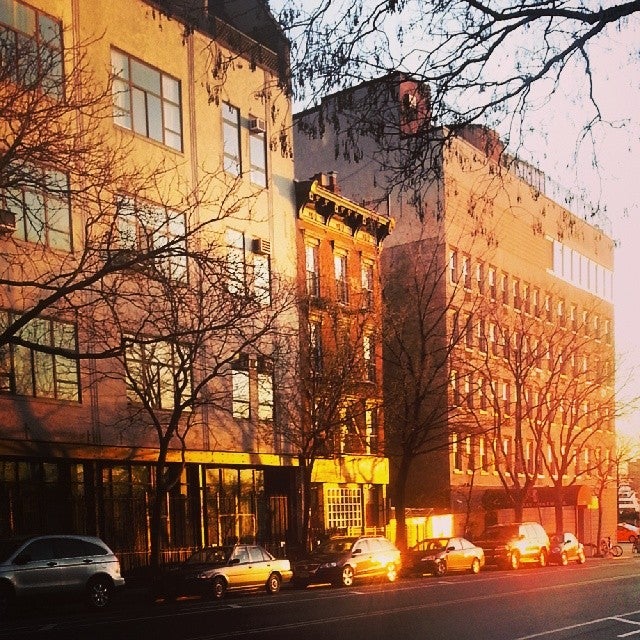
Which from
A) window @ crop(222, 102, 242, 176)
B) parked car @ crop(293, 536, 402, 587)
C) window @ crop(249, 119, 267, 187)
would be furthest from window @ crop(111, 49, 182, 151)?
parked car @ crop(293, 536, 402, 587)

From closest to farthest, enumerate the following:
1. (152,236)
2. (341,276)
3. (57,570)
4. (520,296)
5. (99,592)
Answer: (152,236)
(57,570)
(99,592)
(341,276)
(520,296)

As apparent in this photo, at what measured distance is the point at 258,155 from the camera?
3644 centimetres

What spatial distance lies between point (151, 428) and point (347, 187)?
2286cm

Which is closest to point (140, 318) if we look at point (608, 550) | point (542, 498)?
point (542, 498)

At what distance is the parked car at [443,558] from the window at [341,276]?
10.1 meters

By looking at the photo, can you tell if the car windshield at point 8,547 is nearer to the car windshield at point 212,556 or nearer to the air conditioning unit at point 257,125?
the car windshield at point 212,556

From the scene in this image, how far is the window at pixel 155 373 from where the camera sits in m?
25.6

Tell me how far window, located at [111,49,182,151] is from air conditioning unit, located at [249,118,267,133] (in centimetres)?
390

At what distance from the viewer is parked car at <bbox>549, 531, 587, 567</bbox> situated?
136 feet

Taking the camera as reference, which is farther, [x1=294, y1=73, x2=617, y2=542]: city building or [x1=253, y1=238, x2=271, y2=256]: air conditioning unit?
[x1=294, y1=73, x2=617, y2=542]: city building

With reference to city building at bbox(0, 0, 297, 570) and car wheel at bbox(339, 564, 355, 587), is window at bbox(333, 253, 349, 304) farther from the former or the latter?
car wheel at bbox(339, 564, 355, 587)

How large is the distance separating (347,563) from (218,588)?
17.5 ft

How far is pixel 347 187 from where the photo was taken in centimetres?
4981

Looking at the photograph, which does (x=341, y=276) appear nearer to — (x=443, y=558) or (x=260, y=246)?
(x=260, y=246)
